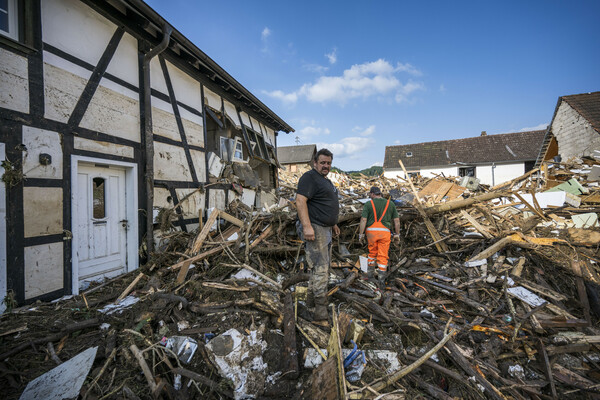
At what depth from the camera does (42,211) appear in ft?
12.3

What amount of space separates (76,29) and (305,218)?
17.0 ft

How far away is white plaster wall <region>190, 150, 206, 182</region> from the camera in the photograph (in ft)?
22.9

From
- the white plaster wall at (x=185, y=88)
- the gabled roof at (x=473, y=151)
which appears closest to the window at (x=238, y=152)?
the white plaster wall at (x=185, y=88)

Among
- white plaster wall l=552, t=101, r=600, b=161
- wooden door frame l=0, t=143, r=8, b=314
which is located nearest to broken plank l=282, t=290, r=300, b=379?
wooden door frame l=0, t=143, r=8, b=314

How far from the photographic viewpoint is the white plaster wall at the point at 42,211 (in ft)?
11.8

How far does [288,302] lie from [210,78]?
7.21m

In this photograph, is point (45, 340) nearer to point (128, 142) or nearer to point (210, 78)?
point (128, 142)

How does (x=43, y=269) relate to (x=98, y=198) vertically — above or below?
below

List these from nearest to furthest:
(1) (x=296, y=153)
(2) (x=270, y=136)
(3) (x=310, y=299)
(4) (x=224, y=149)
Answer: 1. (3) (x=310, y=299)
2. (4) (x=224, y=149)
3. (2) (x=270, y=136)
4. (1) (x=296, y=153)

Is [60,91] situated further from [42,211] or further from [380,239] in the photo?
[380,239]

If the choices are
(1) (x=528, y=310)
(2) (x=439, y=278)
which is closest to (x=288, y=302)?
(2) (x=439, y=278)

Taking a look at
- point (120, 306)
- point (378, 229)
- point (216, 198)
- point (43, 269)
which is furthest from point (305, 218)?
point (216, 198)

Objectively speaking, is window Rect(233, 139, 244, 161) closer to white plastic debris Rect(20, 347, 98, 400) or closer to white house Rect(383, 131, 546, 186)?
white plastic debris Rect(20, 347, 98, 400)

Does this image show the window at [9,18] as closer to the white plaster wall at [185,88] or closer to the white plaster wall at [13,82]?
the white plaster wall at [13,82]
